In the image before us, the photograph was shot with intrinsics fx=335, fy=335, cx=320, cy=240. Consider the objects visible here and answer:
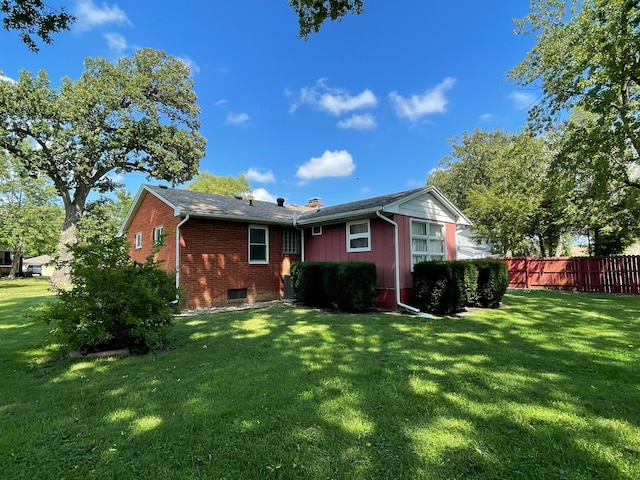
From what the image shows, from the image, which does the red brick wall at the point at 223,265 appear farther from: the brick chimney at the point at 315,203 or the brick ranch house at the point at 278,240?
the brick chimney at the point at 315,203

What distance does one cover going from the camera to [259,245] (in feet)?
39.6

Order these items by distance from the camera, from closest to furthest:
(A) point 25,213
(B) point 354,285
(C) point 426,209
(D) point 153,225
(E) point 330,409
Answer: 1. (E) point 330,409
2. (B) point 354,285
3. (C) point 426,209
4. (D) point 153,225
5. (A) point 25,213

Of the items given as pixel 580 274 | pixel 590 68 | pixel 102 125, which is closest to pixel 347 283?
pixel 590 68

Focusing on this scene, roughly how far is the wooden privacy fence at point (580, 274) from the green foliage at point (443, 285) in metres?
8.92

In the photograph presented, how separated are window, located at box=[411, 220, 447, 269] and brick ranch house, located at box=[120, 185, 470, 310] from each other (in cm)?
3

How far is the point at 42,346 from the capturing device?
18.8ft

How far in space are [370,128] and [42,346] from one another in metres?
20.6

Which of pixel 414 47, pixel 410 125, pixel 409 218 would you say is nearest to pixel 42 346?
pixel 409 218

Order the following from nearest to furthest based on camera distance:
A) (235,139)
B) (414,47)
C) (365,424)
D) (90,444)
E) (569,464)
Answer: (569,464)
(90,444)
(365,424)
(414,47)
(235,139)

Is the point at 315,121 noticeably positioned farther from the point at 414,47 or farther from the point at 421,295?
the point at 421,295

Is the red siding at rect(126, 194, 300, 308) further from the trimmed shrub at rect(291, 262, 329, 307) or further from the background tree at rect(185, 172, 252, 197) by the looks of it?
the background tree at rect(185, 172, 252, 197)

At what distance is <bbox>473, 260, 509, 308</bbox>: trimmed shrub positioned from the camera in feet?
32.7

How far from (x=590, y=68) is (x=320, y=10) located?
10.1 m

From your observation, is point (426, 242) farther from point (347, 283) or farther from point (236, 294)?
point (236, 294)
